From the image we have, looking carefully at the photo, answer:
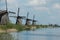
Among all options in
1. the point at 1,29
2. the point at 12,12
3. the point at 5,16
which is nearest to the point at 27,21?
the point at 12,12

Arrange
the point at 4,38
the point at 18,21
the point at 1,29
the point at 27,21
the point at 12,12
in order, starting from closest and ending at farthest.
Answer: the point at 4,38 → the point at 1,29 → the point at 12,12 → the point at 18,21 → the point at 27,21

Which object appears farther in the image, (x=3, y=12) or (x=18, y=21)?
(x=18, y=21)

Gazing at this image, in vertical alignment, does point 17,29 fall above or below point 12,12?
below

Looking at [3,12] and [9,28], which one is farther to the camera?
[3,12]

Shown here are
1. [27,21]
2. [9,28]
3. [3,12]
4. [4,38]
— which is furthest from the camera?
[27,21]

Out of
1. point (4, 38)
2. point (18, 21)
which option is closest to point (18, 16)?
point (18, 21)

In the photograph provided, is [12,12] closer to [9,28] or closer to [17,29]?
[17,29]

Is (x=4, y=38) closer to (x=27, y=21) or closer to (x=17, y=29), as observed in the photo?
(x=17, y=29)

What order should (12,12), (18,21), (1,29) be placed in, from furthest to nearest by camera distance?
(18,21)
(12,12)
(1,29)

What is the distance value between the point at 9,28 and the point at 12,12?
478 inches

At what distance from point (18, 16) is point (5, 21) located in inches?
909

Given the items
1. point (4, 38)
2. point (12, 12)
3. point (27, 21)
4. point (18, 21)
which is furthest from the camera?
point (27, 21)

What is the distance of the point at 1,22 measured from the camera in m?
64.2

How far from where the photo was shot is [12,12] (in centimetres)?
7194
